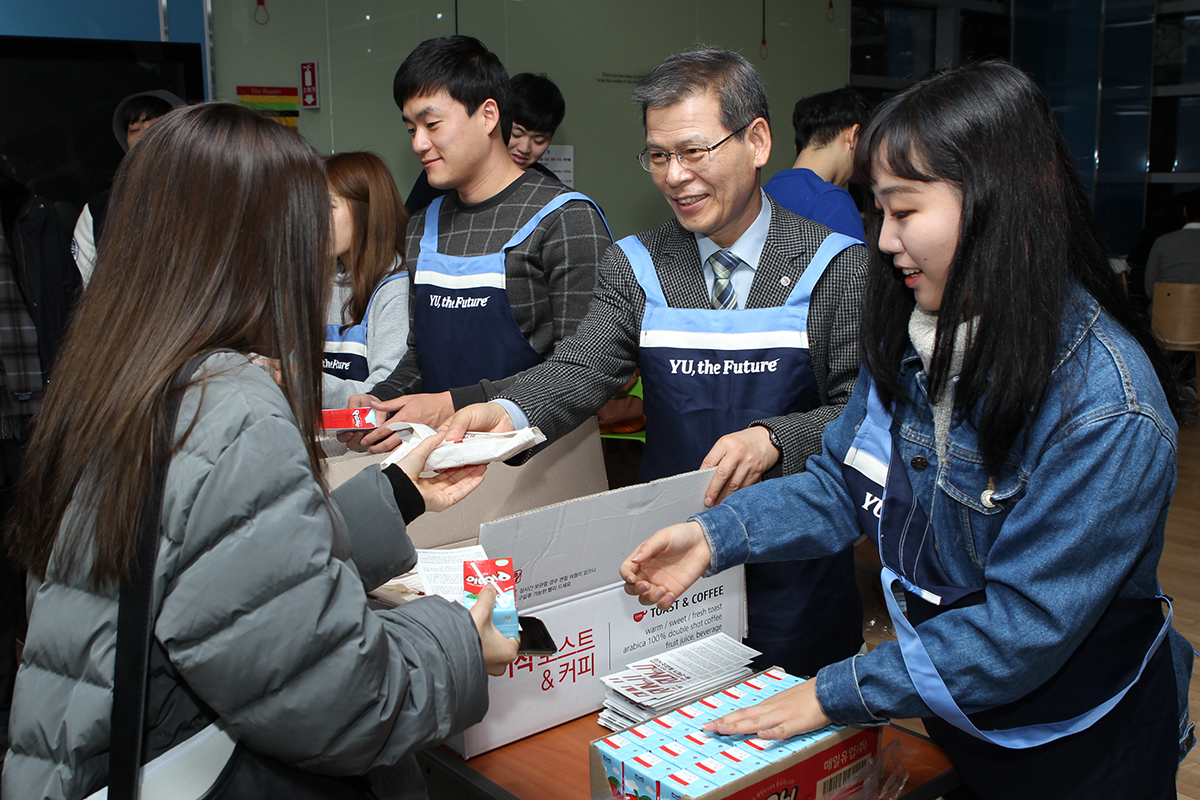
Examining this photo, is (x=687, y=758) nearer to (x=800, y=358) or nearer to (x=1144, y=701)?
(x=1144, y=701)

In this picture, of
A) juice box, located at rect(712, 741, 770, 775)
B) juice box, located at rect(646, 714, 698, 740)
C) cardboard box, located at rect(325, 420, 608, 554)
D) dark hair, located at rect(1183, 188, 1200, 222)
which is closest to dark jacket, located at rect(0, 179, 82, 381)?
cardboard box, located at rect(325, 420, 608, 554)

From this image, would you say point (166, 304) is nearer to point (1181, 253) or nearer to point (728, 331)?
point (728, 331)

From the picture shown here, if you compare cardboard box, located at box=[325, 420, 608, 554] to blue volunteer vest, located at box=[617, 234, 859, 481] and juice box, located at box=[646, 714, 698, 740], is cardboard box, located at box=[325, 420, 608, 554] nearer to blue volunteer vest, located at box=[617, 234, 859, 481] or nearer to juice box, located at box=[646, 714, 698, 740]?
blue volunteer vest, located at box=[617, 234, 859, 481]

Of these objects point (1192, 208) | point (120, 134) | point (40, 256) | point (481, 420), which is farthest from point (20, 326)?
point (1192, 208)

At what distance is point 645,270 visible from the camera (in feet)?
5.89

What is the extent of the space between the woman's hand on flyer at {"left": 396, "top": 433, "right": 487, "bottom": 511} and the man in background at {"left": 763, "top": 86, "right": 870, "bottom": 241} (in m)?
1.77

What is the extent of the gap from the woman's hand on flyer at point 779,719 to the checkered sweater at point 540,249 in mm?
1227

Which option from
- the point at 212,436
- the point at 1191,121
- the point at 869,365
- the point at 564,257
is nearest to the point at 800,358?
the point at 869,365

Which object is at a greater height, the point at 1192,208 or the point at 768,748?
the point at 1192,208

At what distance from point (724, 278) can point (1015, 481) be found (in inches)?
33.8

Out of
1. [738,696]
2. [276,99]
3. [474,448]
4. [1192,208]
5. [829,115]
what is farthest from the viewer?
[1192,208]

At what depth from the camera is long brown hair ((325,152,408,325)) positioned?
8.14 ft

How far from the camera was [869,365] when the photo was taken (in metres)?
1.20

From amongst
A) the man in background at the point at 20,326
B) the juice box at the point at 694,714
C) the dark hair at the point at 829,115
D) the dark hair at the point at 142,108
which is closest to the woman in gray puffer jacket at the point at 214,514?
the juice box at the point at 694,714
